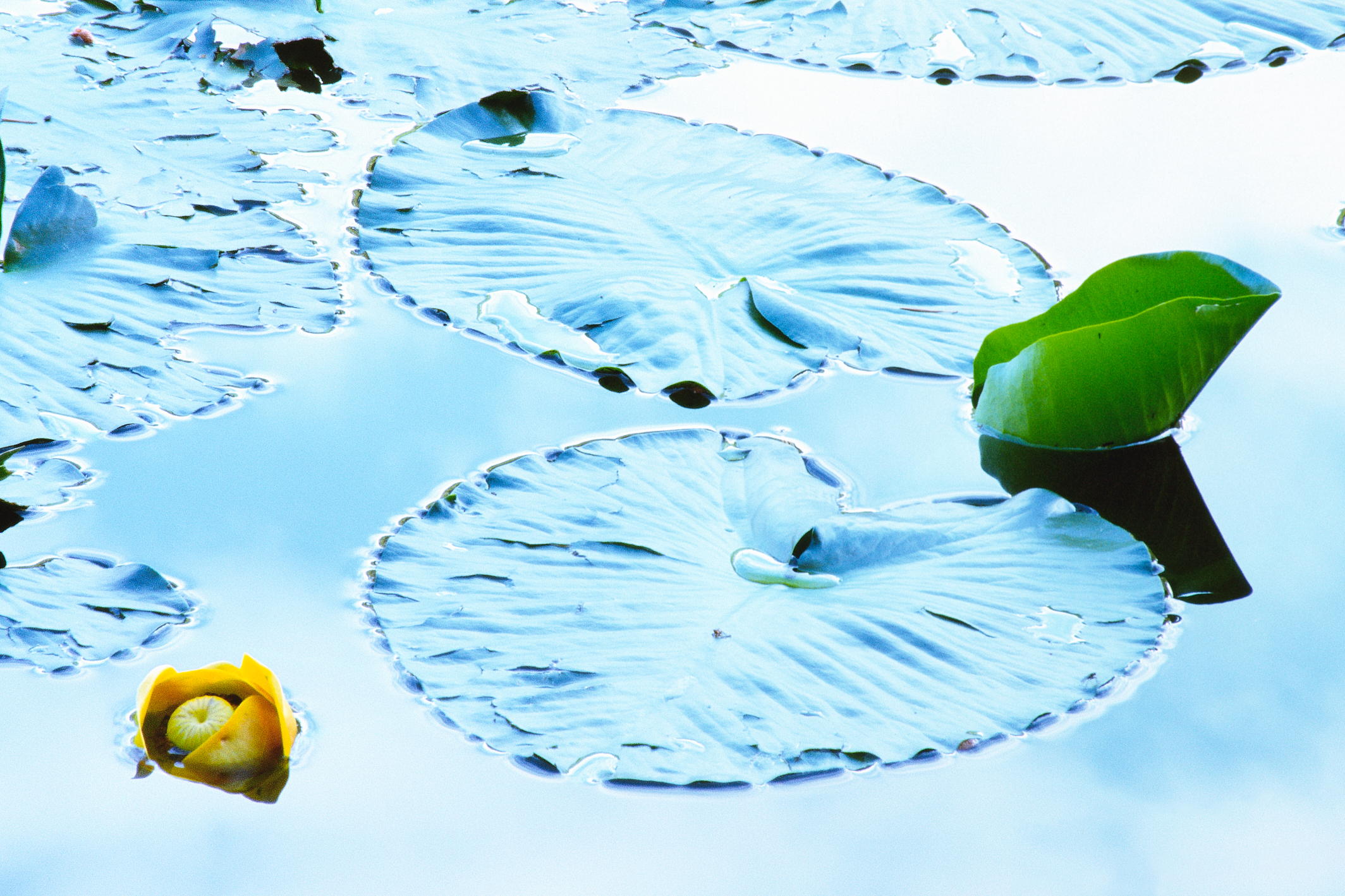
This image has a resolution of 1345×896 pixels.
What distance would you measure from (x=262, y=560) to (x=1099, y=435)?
93cm

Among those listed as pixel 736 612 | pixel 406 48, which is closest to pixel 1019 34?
pixel 406 48

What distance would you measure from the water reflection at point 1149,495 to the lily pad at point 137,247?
2.90 feet

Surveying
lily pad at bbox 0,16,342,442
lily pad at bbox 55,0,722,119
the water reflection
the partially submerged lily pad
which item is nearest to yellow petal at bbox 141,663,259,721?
the partially submerged lily pad

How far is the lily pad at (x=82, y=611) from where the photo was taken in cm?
113

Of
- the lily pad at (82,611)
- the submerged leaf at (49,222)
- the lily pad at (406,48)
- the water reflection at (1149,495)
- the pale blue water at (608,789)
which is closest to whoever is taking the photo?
the pale blue water at (608,789)

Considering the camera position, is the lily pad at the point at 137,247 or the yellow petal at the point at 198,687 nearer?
the yellow petal at the point at 198,687

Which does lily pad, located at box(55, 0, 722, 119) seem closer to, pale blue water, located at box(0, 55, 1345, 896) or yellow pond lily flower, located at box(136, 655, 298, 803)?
pale blue water, located at box(0, 55, 1345, 896)

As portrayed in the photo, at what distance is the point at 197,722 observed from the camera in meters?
1.05

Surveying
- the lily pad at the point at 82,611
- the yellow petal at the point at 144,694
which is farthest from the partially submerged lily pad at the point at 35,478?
the yellow petal at the point at 144,694

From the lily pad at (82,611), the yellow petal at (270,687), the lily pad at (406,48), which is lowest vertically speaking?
the lily pad at (82,611)

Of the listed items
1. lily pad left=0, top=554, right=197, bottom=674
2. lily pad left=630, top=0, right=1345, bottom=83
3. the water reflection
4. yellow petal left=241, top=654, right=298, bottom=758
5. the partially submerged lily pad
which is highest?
lily pad left=630, top=0, right=1345, bottom=83

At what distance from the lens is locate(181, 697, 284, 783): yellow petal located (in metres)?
1.04

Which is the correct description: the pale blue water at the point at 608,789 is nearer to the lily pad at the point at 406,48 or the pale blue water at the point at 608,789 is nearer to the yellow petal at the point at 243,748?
the yellow petal at the point at 243,748

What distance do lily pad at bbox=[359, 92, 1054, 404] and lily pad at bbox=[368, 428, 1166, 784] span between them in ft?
0.69
